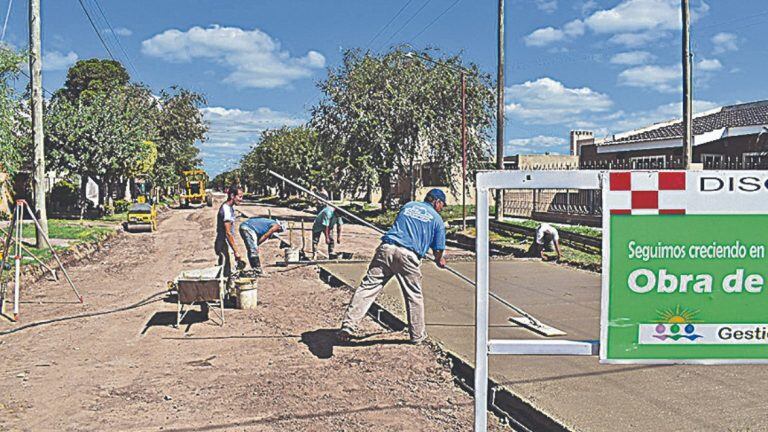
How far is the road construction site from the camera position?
6051mm

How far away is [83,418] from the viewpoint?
634cm

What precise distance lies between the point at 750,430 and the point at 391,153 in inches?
1216

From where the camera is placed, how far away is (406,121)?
3519 centimetres

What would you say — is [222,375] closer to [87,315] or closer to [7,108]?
[87,315]

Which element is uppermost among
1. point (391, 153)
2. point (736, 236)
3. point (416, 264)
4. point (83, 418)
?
A: point (391, 153)

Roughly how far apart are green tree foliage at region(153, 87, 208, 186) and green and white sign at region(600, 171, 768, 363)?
54.7 meters

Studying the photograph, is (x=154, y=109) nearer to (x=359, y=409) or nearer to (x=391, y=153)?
(x=391, y=153)

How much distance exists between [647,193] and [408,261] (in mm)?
4286

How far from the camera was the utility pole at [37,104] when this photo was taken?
2034 cm

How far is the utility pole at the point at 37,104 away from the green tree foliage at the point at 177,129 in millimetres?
35269

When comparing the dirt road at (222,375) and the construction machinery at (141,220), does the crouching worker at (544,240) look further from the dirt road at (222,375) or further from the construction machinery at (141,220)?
the construction machinery at (141,220)

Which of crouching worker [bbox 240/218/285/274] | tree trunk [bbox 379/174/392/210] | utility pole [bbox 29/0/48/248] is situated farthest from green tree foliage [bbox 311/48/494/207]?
crouching worker [bbox 240/218/285/274]

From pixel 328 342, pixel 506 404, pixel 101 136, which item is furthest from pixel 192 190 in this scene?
pixel 506 404

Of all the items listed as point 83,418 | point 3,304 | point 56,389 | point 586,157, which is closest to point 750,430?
point 83,418
